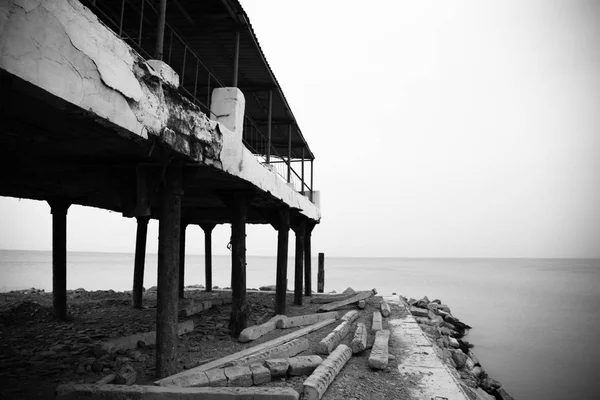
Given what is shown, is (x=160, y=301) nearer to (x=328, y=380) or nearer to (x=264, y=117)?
(x=328, y=380)

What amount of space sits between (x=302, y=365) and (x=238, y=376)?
1055 millimetres

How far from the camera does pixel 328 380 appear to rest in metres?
5.01

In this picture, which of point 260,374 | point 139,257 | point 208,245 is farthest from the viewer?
point 208,245

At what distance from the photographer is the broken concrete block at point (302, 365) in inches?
212

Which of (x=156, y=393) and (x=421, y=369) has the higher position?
(x=156, y=393)

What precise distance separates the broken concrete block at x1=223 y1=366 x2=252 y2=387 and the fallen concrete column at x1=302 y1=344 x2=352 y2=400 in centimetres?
75

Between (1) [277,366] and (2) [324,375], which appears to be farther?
(1) [277,366]

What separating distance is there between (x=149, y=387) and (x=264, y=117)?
29.6ft

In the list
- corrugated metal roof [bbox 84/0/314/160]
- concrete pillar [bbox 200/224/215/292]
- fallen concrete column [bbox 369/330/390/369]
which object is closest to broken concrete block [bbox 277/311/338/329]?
fallen concrete column [bbox 369/330/390/369]

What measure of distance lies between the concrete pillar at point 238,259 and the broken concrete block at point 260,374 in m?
2.90

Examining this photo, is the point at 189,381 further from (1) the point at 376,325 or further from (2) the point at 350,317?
→ (2) the point at 350,317

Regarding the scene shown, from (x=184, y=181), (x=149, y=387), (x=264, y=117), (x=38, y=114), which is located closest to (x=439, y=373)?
(x=149, y=387)

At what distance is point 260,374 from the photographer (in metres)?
4.99

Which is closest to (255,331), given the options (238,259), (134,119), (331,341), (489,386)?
(238,259)
